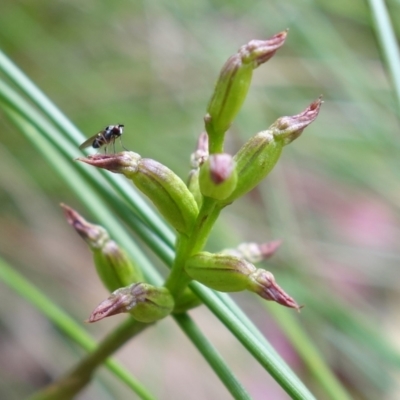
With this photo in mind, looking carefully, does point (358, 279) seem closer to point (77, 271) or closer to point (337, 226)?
point (337, 226)

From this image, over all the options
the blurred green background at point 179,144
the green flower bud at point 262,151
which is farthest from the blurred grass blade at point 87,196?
the blurred green background at point 179,144

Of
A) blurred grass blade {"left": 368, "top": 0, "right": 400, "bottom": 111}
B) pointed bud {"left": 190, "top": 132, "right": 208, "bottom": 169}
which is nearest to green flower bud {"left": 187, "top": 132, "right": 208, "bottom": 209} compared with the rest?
pointed bud {"left": 190, "top": 132, "right": 208, "bottom": 169}

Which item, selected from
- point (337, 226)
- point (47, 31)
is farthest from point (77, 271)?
point (337, 226)

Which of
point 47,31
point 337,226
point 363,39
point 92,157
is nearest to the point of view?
point 92,157

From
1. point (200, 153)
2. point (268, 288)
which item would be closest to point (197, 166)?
point (200, 153)

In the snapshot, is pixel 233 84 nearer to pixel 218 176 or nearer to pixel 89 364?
pixel 218 176

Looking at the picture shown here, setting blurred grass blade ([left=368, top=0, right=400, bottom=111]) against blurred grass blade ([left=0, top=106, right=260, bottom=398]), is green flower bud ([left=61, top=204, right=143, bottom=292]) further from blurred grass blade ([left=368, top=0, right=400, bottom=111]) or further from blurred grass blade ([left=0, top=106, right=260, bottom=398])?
blurred grass blade ([left=368, top=0, right=400, bottom=111])

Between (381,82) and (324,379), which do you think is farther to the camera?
(381,82)
